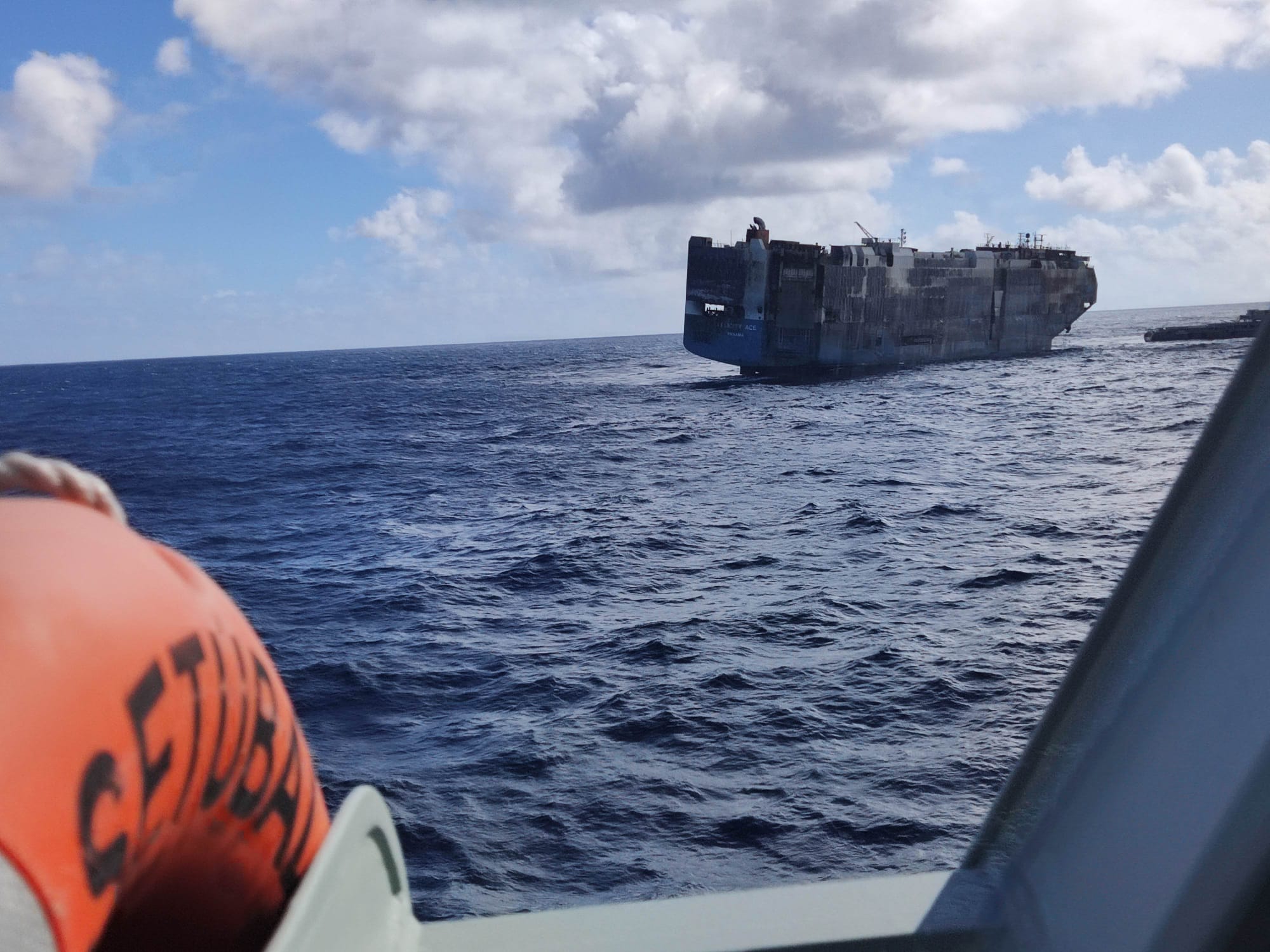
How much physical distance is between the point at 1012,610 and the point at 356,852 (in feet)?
31.5

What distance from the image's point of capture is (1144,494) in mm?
15539

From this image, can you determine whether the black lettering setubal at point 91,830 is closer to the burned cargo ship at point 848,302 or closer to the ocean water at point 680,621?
the ocean water at point 680,621

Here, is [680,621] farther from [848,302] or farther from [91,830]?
[848,302]

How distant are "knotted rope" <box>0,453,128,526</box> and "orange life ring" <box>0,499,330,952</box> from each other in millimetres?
56

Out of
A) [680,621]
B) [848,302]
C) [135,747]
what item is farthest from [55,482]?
[848,302]

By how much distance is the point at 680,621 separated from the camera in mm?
10203

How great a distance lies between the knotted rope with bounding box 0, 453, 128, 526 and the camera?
1.08 meters

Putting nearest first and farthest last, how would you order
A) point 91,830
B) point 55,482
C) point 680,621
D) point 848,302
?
point 91,830 < point 55,482 < point 680,621 < point 848,302

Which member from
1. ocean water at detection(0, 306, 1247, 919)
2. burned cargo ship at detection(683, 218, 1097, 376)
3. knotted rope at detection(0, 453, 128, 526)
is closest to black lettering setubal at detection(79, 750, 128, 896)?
knotted rope at detection(0, 453, 128, 526)

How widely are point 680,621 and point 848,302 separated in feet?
105

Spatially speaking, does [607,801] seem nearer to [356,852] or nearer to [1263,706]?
[356,852]

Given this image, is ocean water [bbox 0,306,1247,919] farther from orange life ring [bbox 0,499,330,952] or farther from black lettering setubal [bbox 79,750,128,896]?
black lettering setubal [bbox 79,750,128,896]

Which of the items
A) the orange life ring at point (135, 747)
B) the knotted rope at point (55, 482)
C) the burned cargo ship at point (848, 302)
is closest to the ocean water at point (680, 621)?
the orange life ring at point (135, 747)

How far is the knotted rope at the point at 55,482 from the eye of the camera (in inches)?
42.7
